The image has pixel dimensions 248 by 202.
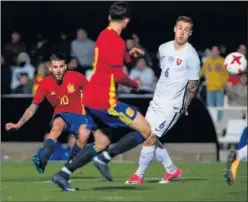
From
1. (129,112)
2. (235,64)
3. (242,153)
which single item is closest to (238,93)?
(235,64)

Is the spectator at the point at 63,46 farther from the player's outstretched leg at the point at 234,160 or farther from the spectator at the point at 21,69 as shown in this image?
the player's outstretched leg at the point at 234,160

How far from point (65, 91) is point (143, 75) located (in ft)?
29.8

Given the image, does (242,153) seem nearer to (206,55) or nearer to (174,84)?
(174,84)

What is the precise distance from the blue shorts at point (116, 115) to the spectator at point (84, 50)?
508 inches

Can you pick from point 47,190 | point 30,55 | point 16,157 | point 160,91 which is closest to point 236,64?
point 160,91

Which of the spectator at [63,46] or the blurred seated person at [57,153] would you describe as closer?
the blurred seated person at [57,153]

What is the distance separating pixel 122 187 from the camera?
54.2 ft

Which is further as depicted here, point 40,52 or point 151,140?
point 40,52

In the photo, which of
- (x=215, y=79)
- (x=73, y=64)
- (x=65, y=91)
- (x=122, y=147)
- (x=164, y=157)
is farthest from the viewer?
(x=215, y=79)

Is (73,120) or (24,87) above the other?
(73,120)

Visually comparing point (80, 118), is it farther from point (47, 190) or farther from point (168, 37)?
point (168, 37)

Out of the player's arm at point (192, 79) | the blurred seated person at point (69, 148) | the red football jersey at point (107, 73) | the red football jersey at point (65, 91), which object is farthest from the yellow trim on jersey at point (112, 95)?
the blurred seated person at point (69, 148)

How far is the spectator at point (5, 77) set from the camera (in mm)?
27452

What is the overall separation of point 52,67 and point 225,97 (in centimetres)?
1086
